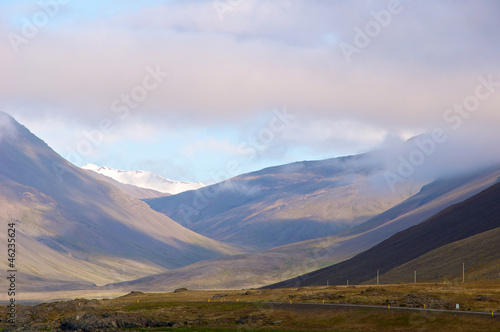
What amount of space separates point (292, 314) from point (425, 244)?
104m

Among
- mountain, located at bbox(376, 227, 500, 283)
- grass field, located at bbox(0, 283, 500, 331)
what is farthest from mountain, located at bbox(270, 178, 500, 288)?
grass field, located at bbox(0, 283, 500, 331)

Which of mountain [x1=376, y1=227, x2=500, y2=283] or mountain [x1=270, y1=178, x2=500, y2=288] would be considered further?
mountain [x1=270, y1=178, x2=500, y2=288]

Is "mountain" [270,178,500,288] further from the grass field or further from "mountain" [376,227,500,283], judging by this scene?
the grass field

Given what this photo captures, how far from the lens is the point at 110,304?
10119 centimetres

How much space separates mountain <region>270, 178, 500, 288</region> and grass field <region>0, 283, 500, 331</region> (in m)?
45.1

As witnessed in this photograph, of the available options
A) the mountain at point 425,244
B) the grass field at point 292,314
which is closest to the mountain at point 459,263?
the mountain at point 425,244

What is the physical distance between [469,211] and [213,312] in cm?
12111

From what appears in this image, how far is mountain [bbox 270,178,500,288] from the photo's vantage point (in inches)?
5522

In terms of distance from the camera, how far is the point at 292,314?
77438 millimetres

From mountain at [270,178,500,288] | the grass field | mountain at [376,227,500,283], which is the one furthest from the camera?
mountain at [270,178,500,288]

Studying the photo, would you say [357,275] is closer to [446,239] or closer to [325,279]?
[325,279]

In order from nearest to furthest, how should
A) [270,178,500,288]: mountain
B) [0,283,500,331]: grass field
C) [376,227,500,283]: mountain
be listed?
[0,283,500,331]: grass field → [376,227,500,283]: mountain → [270,178,500,288]: mountain

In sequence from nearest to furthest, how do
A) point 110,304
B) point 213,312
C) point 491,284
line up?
1. point 213,312
2. point 491,284
3. point 110,304

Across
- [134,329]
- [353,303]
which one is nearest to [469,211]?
[353,303]
